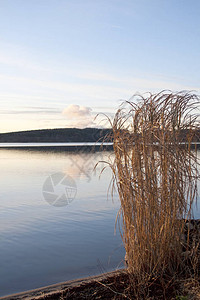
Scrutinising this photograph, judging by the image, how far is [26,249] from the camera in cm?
671

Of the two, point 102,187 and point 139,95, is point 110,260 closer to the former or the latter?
point 139,95

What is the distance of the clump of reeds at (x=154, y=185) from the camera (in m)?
3.96

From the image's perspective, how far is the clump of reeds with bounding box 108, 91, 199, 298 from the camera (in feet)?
13.0

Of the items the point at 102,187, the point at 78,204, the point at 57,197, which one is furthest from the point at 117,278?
the point at 102,187

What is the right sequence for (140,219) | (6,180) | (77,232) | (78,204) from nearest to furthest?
(140,219), (77,232), (78,204), (6,180)

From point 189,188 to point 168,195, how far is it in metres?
0.40

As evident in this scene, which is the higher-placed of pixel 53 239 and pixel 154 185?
pixel 154 185

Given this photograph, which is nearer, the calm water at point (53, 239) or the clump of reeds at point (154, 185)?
the clump of reeds at point (154, 185)

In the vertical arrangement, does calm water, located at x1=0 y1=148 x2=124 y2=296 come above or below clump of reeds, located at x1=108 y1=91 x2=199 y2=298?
below

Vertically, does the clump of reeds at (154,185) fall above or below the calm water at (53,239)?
above

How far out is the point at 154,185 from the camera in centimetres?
398

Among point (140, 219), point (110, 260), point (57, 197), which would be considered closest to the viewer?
point (140, 219)

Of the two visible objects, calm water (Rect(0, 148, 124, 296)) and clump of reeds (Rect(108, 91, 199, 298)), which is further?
calm water (Rect(0, 148, 124, 296))

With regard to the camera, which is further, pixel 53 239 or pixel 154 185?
pixel 53 239
